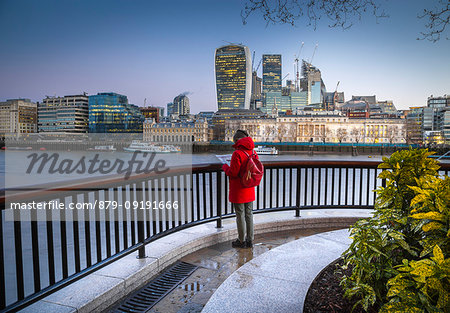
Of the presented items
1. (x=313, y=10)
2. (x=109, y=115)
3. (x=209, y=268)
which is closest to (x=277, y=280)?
(x=209, y=268)

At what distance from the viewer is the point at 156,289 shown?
3141mm

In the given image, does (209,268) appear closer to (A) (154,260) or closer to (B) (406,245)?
(A) (154,260)

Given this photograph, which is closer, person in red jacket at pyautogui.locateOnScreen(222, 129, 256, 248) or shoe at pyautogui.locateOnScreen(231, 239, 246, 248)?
person in red jacket at pyautogui.locateOnScreen(222, 129, 256, 248)

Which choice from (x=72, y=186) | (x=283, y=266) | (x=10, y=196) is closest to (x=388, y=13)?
(x=283, y=266)

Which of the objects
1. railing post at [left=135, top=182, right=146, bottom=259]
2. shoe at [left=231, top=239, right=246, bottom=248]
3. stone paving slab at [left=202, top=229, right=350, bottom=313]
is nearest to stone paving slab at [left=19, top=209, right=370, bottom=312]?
railing post at [left=135, top=182, right=146, bottom=259]

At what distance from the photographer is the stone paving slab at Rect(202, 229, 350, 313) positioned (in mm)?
2248

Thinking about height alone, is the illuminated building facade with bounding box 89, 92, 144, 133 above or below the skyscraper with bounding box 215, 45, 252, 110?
below

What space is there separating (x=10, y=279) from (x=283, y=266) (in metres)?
4.40

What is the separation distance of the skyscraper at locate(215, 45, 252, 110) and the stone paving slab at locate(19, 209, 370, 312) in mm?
173142

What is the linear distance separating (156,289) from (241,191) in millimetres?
1591

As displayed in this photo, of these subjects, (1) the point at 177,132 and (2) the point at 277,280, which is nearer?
(2) the point at 277,280

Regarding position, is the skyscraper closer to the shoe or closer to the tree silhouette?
the shoe

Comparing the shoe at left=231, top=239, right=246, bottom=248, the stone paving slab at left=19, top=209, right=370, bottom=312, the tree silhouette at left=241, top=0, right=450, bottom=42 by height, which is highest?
the tree silhouette at left=241, top=0, right=450, bottom=42

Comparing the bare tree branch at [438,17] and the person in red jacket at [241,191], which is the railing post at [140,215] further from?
the bare tree branch at [438,17]
